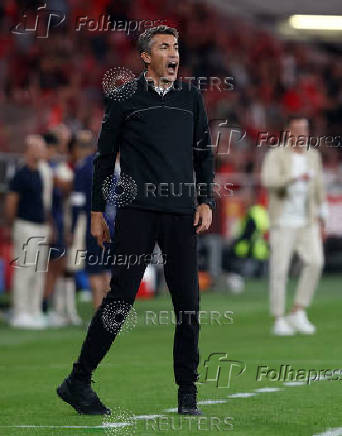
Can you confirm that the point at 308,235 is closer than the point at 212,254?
Yes

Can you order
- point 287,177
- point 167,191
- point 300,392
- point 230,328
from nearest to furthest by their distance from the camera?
point 167,191, point 300,392, point 287,177, point 230,328

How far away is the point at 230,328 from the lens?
16.2m

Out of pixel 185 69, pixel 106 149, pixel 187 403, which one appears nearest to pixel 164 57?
pixel 106 149

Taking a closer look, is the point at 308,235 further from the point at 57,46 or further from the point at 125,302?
the point at 57,46

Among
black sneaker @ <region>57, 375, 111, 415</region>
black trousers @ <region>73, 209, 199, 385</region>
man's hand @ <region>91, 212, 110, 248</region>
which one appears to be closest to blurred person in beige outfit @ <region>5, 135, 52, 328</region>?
black sneaker @ <region>57, 375, 111, 415</region>

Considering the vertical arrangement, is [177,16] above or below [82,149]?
above

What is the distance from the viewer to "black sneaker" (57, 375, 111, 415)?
8352 millimetres

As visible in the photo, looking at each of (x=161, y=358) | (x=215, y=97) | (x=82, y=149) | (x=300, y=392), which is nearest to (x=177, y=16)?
(x=215, y=97)

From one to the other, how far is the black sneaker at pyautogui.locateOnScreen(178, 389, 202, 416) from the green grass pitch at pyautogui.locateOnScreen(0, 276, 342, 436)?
7 cm

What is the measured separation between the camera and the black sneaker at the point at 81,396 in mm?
8352

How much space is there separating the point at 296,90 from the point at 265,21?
1841 mm

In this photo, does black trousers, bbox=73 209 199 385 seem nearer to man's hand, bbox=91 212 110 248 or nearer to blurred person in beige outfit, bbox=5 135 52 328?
man's hand, bbox=91 212 110 248

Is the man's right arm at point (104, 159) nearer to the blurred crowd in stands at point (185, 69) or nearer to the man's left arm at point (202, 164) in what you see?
the man's left arm at point (202, 164)

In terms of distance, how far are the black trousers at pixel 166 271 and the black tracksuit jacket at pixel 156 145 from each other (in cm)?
10
